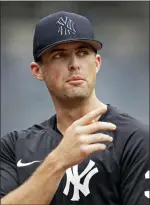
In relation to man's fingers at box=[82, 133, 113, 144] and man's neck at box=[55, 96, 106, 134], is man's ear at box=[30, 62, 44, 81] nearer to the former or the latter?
man's neck at box=[55, 96, 106, 134]

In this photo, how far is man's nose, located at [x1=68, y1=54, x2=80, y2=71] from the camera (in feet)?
6.06

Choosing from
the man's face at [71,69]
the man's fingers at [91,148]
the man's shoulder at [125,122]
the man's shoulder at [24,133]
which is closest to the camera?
the man's fingers at [91,148]

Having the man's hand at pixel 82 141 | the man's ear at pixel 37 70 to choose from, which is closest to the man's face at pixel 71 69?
the man's ear at pixel 37 70

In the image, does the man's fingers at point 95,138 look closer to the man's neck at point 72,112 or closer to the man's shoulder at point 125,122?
the man's shoulder at point 125,122

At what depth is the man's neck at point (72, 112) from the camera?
6.32ft

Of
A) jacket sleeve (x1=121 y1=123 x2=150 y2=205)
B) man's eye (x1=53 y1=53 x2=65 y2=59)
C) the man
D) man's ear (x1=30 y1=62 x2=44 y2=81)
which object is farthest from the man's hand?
man's ear (x1=30 y1=62 x2=44 y2=81)

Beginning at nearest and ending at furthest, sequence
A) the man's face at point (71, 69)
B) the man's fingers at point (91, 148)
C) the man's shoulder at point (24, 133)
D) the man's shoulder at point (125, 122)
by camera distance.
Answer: the man's fingers at point (91, 148) < the man's shoulder at point (125, 122) < the man's face at point (71, 69) < the man's shoulder at point (24, 133)

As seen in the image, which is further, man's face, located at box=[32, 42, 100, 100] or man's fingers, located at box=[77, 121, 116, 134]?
man's face, located at box=[32, 42, 100, 100]

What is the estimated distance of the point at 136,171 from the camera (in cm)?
162

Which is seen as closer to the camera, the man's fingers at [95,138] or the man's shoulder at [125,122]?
the man's fingers at [95,138]

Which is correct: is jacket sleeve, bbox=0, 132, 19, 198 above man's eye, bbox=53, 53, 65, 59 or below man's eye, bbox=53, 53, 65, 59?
below

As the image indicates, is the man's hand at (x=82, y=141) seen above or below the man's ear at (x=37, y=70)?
below

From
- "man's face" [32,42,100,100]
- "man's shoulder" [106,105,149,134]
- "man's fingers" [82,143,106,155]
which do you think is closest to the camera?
"man's fingers" [82,143,106,155]

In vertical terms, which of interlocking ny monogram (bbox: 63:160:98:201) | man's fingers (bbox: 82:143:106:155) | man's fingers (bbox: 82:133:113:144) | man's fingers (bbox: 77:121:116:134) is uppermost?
man's fingers (bbox: 77:121:116:134)
